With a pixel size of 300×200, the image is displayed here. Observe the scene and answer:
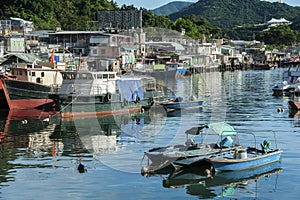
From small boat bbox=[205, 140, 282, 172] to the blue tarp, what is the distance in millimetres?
17554

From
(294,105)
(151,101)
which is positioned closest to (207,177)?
(294,105)

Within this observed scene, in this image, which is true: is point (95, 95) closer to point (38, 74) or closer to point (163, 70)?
point (38, 74)

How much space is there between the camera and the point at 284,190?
64.7ft

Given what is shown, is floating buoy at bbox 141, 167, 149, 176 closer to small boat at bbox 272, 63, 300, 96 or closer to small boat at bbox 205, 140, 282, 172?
small boat at bbox 205, 140, 282, 172

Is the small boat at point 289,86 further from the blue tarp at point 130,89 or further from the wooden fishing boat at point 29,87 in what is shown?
the wooden fishing boat at point 29,87

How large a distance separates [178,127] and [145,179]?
12746 mm

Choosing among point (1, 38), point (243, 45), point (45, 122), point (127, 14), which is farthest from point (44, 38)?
point (243, 45)

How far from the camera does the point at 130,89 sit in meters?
40.3

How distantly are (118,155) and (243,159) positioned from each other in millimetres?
6141

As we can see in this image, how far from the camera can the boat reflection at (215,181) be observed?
19.7m

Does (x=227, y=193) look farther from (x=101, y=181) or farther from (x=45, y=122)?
(x=45, y=122)

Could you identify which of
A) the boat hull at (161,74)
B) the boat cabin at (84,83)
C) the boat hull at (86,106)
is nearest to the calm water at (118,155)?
the boat hull at (86,106)

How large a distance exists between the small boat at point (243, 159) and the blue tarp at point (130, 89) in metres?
17.6

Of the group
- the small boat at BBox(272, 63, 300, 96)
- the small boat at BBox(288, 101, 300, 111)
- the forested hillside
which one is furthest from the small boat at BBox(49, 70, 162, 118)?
the forested hillside
